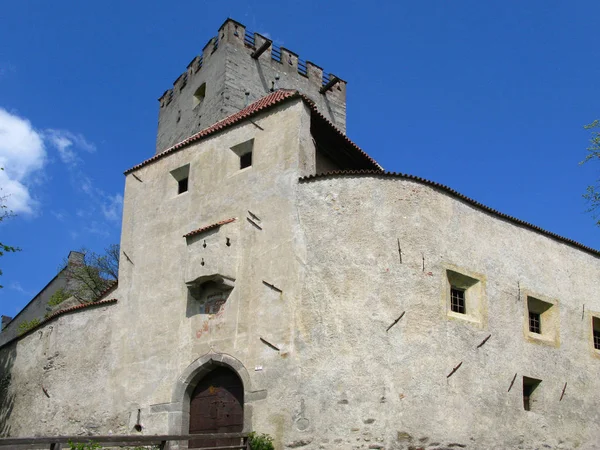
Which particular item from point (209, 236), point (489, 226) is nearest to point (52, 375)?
point (209, 236)

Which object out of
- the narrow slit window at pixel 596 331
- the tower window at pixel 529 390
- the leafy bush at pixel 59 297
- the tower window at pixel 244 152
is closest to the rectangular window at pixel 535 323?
the tower window at pixel 529 390

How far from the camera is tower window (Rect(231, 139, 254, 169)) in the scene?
66.1 ft

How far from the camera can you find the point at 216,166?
2047 centimetres

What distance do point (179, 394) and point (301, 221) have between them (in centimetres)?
530

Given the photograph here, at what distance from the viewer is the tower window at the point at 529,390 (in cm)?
1906

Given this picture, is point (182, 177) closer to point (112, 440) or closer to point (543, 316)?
point (112, 440)

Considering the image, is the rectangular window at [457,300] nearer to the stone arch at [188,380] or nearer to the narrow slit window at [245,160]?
the stone arch at [188,380]

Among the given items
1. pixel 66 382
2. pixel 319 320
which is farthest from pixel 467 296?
pixel 66 382

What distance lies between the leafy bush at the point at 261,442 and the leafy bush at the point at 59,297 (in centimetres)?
2245

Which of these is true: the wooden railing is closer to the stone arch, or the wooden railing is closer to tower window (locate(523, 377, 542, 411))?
the stone arch

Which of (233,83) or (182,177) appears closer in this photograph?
(182,177)

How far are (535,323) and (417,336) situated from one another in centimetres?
511

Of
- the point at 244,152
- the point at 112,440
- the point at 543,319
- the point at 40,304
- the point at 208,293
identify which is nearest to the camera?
the point at 112,440

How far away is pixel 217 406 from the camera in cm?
1816
